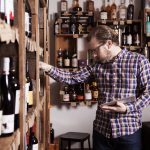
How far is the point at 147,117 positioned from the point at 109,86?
86.3 inches

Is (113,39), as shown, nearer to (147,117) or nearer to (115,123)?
(115,123)

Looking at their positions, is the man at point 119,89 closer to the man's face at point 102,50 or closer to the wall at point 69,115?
the man's face at point 102,50

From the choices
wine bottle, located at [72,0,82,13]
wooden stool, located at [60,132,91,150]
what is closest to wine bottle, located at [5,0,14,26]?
wooden stool, located at [60,132,91,150]

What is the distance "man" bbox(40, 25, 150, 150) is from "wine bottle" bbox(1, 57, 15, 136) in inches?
30.2

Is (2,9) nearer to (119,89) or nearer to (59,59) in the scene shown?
(119,89)

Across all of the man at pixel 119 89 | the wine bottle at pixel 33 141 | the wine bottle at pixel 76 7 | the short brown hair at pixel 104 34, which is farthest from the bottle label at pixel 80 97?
the wine bottle at pixel 33 141

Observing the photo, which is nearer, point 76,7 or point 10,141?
point 10,141

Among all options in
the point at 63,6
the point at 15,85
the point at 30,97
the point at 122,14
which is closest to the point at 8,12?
the point at 15,85

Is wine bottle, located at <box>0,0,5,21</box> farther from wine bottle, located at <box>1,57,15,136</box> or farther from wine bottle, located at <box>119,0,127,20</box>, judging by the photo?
wine bottle, located at <box>119,0,127,20</box>

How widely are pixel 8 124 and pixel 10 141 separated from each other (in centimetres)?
13

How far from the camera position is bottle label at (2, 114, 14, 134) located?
1.06 m

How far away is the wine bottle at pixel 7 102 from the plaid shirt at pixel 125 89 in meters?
0.86

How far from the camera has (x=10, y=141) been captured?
3.12 ft

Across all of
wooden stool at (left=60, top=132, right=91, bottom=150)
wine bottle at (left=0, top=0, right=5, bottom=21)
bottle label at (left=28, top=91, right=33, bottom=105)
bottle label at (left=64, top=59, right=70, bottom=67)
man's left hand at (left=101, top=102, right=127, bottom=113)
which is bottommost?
wooden stool at (left=60, top=132, right=91, bottom=150)
